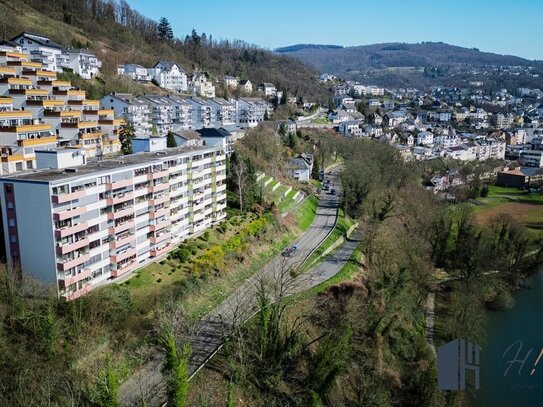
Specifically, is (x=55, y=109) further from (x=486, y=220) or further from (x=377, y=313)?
(x=486, y=220)

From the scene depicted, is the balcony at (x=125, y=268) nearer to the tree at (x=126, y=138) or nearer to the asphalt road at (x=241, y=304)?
the asphalt road at (x=241, y=304)

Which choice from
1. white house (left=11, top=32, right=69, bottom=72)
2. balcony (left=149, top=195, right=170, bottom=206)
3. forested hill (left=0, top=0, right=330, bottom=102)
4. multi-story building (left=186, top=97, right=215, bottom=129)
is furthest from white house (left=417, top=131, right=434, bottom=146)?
balcony (left=149, top=195, right=170, bottom=206)

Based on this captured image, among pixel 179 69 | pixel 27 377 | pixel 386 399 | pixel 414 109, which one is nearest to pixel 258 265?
pixel 386 399

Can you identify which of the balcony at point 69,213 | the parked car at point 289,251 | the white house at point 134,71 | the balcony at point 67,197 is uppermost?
the white house at point 134,71

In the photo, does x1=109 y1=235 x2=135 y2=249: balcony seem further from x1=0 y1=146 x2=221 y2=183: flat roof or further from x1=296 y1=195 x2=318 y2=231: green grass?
x1=296 y1=195 x2=318 y2=231: green grass

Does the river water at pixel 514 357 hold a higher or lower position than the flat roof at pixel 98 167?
lower

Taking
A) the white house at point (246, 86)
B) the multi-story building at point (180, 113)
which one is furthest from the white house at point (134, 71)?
the white house at point (246, 86)

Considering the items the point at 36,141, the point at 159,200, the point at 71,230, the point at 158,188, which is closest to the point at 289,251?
the point at 159,200
